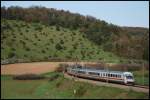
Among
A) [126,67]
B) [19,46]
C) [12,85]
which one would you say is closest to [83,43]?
[19,46]

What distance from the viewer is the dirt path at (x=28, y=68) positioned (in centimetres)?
10481

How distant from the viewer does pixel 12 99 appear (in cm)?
6075

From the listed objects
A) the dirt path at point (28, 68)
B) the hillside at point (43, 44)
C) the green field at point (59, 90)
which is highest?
the hillside at point (43, 44)

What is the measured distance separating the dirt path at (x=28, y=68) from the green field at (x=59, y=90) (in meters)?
4.73

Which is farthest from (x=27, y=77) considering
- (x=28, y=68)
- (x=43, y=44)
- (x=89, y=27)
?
(x=89, y=27)

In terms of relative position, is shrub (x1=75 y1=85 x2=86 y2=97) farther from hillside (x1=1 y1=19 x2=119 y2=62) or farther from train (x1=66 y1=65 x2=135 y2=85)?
hillside (x1=1 y1=19 x2=119 y2=62)

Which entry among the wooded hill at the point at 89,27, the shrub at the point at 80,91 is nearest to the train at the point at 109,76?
the shrub at the point at 80,91

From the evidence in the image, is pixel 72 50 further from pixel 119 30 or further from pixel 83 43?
pixel 119 30

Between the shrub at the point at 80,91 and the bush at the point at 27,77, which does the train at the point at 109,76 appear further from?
the bush at the point at 27,77

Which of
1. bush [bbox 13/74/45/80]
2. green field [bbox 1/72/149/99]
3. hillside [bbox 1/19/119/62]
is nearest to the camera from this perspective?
green field [bbox 1/72/149/99]

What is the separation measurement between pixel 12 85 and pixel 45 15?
99.3 meters

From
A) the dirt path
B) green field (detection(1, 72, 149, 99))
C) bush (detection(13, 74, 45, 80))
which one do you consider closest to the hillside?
the dirt path

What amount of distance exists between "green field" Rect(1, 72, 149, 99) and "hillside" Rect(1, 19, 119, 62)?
2221 cm

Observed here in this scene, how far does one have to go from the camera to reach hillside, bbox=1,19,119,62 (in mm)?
122500
